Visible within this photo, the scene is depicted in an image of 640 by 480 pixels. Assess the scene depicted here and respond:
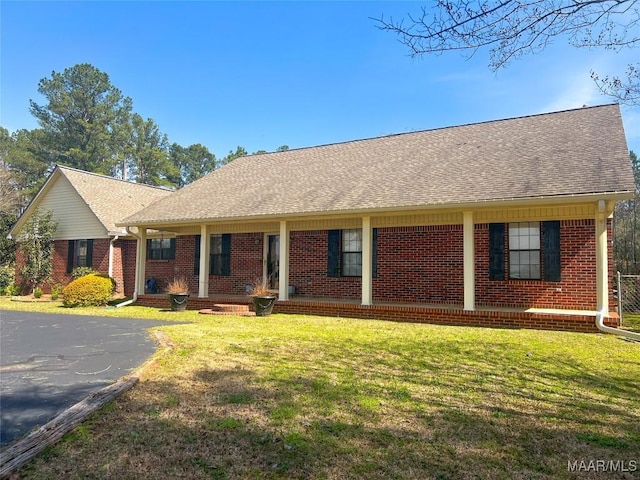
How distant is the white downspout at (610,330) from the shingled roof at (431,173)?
258cm

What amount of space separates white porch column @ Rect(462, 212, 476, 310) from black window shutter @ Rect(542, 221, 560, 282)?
197 centimetres

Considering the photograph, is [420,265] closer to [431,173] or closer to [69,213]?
[431,173]

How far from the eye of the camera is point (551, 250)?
991cm

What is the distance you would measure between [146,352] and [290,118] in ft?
64.8

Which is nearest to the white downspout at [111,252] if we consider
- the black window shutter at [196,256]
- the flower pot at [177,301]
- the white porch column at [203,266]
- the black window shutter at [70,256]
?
the black window shutter at [70,256]

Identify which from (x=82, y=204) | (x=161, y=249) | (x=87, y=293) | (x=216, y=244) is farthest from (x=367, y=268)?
(x=82, y=204)

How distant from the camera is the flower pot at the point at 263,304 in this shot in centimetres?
1115

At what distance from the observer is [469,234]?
962 cm

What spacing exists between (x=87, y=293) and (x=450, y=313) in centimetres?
1199

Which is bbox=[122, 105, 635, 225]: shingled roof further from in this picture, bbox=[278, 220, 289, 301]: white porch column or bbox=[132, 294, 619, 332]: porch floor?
bbox=[132, 294, 619, 332]: porch floor

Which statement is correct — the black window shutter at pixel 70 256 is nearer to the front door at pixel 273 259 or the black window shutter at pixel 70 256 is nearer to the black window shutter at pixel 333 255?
the front door at pixel 273 259

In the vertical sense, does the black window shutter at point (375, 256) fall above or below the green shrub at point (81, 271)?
above

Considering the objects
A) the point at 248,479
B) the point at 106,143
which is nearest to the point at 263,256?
the point at 248,479

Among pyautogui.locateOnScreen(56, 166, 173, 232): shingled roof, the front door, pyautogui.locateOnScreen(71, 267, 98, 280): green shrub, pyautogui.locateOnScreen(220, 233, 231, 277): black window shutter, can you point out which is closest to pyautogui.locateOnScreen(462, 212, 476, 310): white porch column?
the front door
